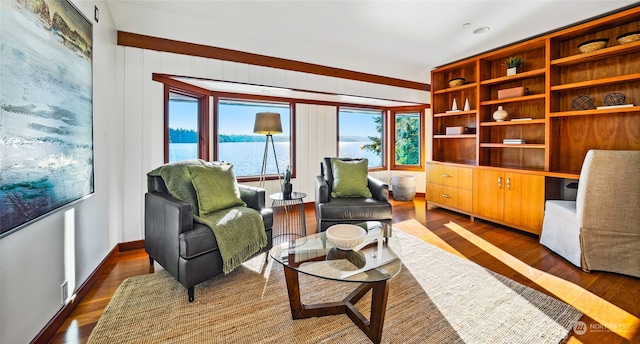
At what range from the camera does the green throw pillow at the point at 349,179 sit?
3.38 m

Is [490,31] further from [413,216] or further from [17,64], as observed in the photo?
[17,64]

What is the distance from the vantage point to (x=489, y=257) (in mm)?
2717

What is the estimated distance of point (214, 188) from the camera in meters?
2.46

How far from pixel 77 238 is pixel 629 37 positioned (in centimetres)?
511

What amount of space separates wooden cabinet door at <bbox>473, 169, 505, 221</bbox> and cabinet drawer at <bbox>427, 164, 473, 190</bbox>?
106mm

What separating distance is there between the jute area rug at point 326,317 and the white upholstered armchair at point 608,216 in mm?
865

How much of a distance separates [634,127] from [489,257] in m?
2.06

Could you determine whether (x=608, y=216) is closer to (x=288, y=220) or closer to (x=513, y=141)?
(x=513, y=141)

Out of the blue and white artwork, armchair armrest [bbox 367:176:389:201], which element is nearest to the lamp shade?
armchair armrest [bbox 367:176:389:201]

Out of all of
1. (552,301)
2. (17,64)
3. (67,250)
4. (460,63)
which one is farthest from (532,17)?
(67,250)

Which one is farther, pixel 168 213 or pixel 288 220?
pixel 288 220

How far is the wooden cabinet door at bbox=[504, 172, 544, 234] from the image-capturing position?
3.18 metres

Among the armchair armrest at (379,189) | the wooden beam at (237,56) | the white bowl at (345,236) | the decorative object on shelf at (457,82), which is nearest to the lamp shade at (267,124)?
the wooden beam at (237,56)

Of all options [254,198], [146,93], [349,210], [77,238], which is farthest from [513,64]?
[77,238]
